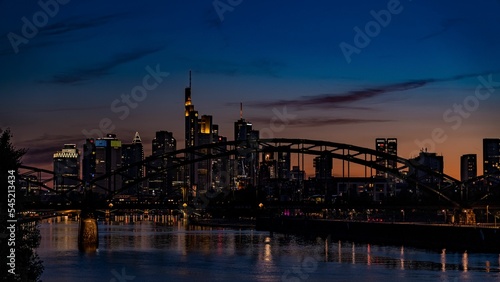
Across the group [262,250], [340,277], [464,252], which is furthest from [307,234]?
[340,277]

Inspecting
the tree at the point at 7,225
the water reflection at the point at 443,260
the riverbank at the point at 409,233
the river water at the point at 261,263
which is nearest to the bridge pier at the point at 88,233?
the river water at the point at 261,263

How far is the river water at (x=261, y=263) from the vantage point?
70.0 m

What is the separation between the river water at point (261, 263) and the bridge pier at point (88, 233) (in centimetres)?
159

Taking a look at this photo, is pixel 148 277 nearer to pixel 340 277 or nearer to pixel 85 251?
pixel 340 277

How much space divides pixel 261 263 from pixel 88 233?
3587 cm

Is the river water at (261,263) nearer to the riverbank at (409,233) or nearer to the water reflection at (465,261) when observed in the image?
the water reflection at (465,261)

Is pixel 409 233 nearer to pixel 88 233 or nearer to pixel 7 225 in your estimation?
pixel 88 233

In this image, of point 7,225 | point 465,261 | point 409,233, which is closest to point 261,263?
point 465,261

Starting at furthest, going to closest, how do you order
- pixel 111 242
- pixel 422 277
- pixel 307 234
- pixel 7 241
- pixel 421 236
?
1. pixel 307 234
2. pixel 111 242
3. pixel 421 236
4. pixel 422 277
5. pixel 7 241

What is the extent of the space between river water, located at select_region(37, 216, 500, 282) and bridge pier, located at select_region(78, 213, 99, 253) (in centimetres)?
159

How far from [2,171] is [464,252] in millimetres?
59580

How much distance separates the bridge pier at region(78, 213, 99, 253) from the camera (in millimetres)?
111825

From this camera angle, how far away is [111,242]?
124312mm

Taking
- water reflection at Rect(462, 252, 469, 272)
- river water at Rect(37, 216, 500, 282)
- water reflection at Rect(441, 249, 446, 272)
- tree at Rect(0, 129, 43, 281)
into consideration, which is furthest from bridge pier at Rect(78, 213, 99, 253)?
tree at Rect(0, 129, 43, 281)
